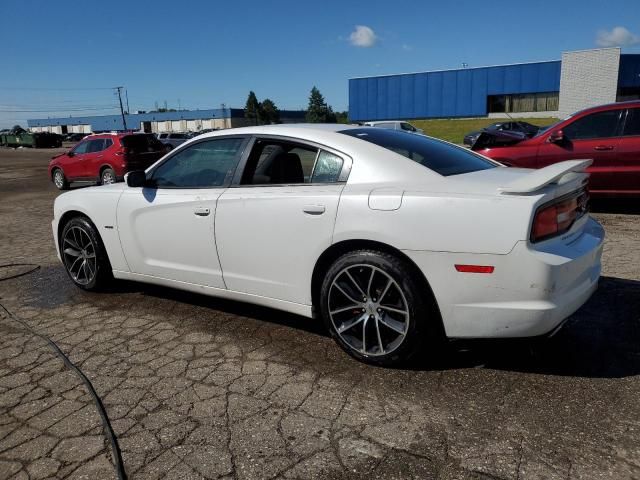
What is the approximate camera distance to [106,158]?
14875mm

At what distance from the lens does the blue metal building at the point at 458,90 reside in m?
53.6

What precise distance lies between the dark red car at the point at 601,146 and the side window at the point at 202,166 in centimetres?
561

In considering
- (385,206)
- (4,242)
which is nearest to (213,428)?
(385,206)

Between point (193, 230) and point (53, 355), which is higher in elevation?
point (193, 230)

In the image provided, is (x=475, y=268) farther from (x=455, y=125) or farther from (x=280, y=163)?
(x=455, y=125)

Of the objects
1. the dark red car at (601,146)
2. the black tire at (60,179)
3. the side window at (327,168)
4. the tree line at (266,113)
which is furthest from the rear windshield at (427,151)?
the tree line at (266,113)

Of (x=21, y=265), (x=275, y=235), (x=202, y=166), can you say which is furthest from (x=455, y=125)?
(x=275, y=235)

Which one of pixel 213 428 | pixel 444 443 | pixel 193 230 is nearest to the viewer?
pixel 444 443

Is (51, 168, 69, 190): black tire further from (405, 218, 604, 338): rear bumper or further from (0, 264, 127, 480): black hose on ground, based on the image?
(405, 218, 604, 338): rear bumper

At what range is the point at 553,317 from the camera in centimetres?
266

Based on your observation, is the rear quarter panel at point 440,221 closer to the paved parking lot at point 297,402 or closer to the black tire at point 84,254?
the paved parking lot at point 297,402

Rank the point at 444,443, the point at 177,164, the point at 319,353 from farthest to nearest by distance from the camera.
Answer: the point at 177,164, the point at 319,353, the point at 444,443

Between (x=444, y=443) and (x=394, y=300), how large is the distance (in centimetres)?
89

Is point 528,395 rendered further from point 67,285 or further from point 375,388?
point 67,285
